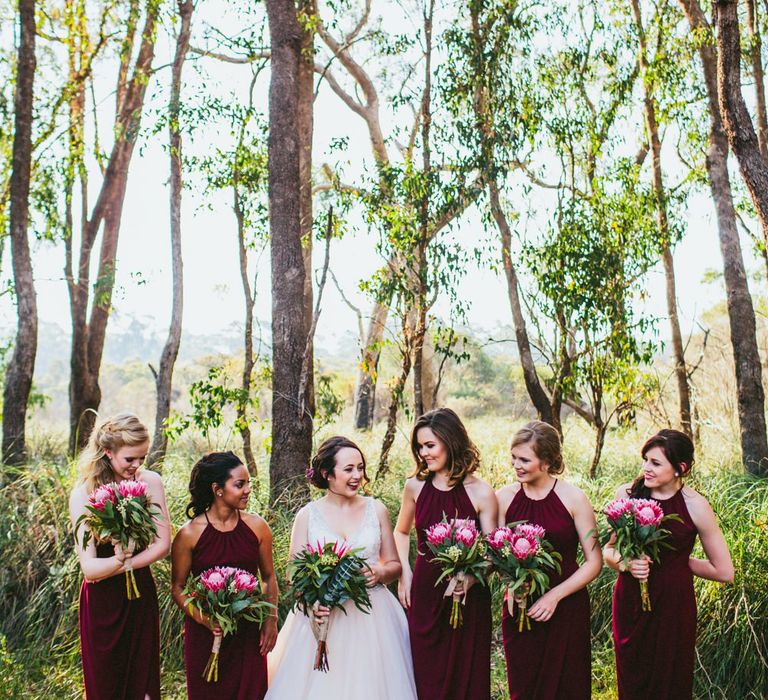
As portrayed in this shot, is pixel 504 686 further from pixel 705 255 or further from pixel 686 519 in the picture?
pixel 705 255

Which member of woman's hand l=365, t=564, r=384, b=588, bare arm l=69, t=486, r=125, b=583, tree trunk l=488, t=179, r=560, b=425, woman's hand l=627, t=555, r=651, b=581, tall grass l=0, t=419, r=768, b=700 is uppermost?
tree trunk l=488, t=179, r=560, b=425

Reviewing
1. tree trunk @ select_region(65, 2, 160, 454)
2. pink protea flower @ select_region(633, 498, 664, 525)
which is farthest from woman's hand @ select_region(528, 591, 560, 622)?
tree trunk @ select_region(65, 2, 160, 454)

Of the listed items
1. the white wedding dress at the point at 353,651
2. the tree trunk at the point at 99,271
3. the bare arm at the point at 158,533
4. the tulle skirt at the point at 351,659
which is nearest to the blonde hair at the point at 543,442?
the white wedding dress at the point at 353,651

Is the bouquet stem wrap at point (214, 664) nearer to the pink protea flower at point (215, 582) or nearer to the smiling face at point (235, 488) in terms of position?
the pink protea flower at point (215, 582)

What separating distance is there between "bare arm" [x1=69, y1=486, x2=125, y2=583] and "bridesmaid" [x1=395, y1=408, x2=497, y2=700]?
5.24ft

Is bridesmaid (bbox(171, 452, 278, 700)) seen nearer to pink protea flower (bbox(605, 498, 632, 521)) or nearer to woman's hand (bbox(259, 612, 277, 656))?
woman's hand (bbox(259, 612, 277, 656))

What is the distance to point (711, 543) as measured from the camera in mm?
3988

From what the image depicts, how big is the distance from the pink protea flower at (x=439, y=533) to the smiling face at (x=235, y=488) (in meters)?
0.98

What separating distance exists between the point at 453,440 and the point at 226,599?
4.83ft

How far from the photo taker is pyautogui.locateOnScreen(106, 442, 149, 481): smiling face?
4082 mm

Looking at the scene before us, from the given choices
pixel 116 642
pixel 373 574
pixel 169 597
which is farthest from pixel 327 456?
pixel 169 597

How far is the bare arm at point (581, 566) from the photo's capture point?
3969mm

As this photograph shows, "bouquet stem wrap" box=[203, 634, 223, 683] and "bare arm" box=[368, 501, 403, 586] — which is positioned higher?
"bare arm" box=[368, 501, 403, 586]

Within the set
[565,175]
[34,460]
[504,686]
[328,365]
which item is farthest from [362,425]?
[328,365]
